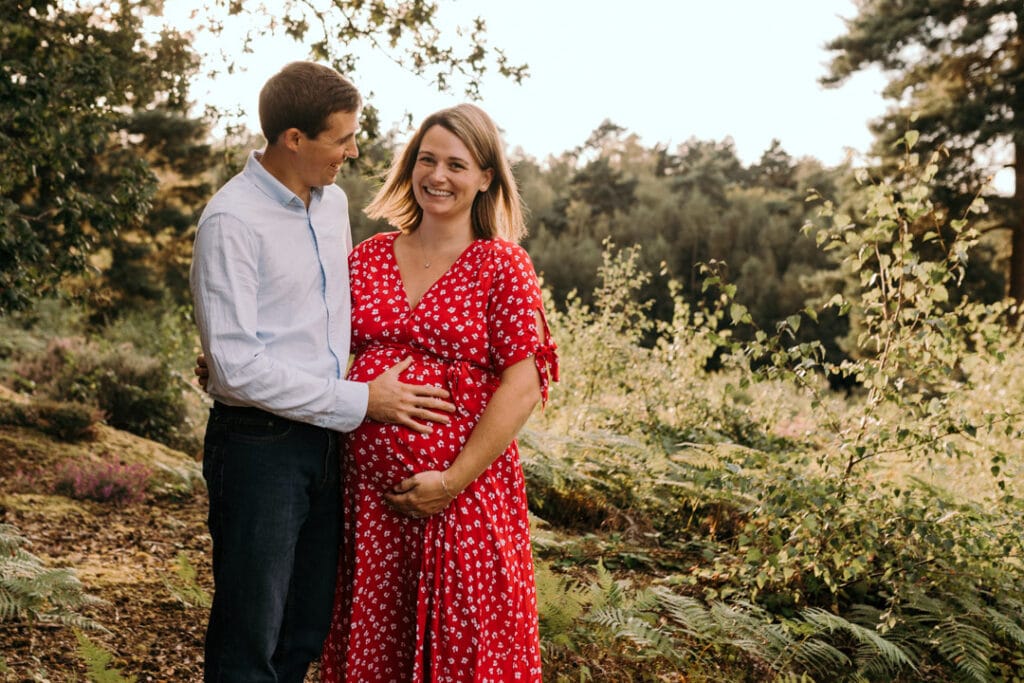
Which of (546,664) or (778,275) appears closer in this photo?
(546,664)

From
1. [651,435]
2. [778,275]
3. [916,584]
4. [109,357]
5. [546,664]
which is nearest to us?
[546,664]

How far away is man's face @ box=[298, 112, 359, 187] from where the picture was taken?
2.37m

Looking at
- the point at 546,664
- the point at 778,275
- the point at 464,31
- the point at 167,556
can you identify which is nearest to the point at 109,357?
the point at 167,556

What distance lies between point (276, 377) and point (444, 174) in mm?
832

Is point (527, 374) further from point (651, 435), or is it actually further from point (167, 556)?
point (651, 435)

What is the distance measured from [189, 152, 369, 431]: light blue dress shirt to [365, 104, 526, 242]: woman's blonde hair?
37 centimetres

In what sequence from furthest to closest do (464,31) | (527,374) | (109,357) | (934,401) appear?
(109,357) → (464,31) → (934,401) → (527,374)

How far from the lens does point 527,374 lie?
2492 millimetres

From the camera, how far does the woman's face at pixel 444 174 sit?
2.64m

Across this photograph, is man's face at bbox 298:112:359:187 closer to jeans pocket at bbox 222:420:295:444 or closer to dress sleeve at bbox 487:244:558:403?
dress sleeve at bbox 487:244:558:403

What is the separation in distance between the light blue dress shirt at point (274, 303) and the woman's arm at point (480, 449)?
0.28 meters

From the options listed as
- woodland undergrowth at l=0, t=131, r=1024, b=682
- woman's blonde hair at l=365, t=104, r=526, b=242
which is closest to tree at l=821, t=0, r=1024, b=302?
woodland undergrowth at l=0, t=131, r=1024, b=682

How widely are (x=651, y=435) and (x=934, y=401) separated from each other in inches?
114

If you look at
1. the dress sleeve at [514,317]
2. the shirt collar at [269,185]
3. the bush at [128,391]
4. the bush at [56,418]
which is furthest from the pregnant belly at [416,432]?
the bush at [128,391]
